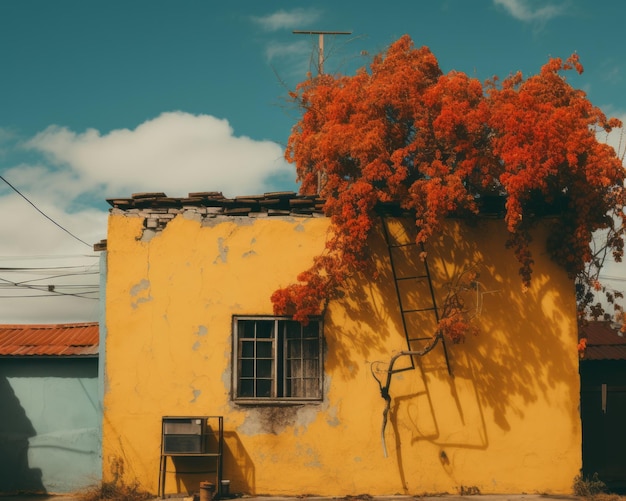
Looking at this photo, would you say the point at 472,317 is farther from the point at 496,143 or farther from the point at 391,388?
the point at 496,143

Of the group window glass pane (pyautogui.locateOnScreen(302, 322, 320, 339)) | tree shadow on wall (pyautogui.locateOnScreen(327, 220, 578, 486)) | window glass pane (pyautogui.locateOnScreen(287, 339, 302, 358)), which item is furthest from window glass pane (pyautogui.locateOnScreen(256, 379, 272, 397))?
tree shadow on wall (pyautogui.locateOnScreen(327, 220, 578, 486))

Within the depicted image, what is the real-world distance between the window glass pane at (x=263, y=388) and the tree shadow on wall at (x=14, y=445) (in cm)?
422

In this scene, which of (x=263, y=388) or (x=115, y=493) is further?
(x=263, y=388)

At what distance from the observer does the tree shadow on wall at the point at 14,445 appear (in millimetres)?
12352

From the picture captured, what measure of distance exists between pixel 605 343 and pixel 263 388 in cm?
719

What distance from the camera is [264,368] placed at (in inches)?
459

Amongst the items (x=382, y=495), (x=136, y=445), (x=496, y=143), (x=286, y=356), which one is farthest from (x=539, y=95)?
(x=136, y=445)

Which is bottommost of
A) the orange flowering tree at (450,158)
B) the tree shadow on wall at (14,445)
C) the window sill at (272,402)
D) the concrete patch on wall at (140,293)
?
the tree shadow on wall at (14,445)

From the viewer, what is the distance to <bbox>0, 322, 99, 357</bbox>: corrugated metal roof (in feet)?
41.5

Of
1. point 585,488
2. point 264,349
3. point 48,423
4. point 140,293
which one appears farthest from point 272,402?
point 585,488

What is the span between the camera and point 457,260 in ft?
38.9

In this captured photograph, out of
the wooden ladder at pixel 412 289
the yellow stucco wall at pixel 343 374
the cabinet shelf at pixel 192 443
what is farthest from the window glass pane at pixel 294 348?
the wooden ladder at pixel 412 289

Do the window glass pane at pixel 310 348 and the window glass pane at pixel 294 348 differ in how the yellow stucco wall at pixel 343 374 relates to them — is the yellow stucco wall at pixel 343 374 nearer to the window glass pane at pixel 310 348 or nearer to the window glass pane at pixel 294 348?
the window glass pane at pixel 310 348

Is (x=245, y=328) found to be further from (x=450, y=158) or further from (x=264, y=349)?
(x=450, y=158)
